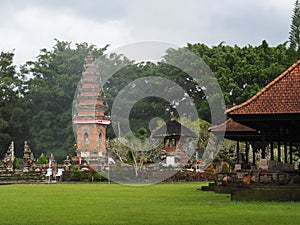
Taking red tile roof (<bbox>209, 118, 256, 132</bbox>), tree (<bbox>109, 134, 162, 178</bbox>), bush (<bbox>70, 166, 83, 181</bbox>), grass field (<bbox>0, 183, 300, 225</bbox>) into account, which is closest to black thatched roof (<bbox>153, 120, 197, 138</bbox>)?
tree (<bbox>109, 134, 162, 178</bbox>)

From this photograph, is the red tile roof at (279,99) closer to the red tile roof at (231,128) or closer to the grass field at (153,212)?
the grass field at (153,212)

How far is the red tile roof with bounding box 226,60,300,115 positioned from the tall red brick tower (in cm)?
2365

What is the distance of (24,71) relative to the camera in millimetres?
51750

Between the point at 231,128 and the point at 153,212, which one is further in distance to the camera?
the point at 231,128

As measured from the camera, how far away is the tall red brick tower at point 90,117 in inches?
1521

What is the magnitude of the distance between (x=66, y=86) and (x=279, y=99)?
3665cm

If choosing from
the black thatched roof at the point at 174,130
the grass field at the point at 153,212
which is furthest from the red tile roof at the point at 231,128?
the black thatched roof at the point at 174,130

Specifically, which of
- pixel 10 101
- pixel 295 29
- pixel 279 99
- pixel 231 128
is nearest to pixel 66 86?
pixel 10 101

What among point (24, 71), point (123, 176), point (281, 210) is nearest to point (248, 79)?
point (123, 176)

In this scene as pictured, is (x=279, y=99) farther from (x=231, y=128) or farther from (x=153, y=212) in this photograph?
(x=231, y=128)

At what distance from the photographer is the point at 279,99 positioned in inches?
587

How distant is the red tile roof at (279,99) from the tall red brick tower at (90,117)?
23647mm

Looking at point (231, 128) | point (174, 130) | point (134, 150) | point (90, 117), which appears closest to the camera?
point (231, 128)

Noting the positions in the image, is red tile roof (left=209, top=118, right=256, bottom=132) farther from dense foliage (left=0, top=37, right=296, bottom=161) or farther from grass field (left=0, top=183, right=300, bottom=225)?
dense foliage (left=0, top=37, right=296, bottom=161)
